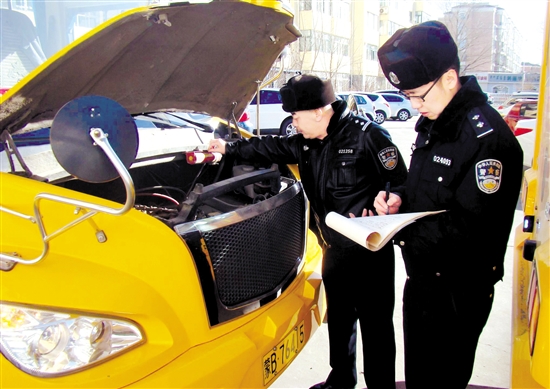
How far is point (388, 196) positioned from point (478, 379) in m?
1.52

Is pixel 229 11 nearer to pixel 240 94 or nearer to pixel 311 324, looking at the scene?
pixel 240 94

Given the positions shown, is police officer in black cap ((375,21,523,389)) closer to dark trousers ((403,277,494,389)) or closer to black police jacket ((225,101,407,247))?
dark trousers ((403,277,494,389))

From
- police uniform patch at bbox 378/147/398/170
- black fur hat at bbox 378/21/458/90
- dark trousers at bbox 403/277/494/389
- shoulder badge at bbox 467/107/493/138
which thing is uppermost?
black fur hat at bbox 378/21/458/90

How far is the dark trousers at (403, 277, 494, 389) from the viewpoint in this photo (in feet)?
5.59

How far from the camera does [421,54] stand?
1637 mm

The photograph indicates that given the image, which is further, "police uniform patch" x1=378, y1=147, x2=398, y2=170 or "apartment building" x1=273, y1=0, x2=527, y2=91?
"apartment building" x1=273, y1=0, x2=527, y2=91

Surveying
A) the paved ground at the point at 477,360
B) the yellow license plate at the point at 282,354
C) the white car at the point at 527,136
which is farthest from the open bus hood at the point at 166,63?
the white car at the point at 527,136

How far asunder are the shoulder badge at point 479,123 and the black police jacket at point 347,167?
1.83 feet

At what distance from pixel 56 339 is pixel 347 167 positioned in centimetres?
145

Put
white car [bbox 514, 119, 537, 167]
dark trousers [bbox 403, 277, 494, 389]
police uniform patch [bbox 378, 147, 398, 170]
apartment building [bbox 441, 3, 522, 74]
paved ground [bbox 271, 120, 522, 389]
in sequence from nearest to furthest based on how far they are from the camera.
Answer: dark trousers [bbox 403, 277, 494, 389]
police uniform patch [bbox 378, 147, 398, 170]
paved ground [bbox 271, 120, 522, 389]
white car [bbox 514, 119, 537, 167]
apartment building [bbox 441, 3, 522, 74]

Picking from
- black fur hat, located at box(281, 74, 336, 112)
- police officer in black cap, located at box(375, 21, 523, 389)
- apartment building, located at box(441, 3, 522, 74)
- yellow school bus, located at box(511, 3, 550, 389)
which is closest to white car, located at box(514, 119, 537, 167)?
yellow school bus, located at box(511, 3, 550, 389)

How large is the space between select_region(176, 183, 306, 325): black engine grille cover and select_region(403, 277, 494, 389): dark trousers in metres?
0.61

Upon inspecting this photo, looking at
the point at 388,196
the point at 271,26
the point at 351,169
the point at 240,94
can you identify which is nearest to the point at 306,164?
the point at 351,169

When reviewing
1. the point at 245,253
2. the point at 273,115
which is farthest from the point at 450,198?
the point at 273,115
